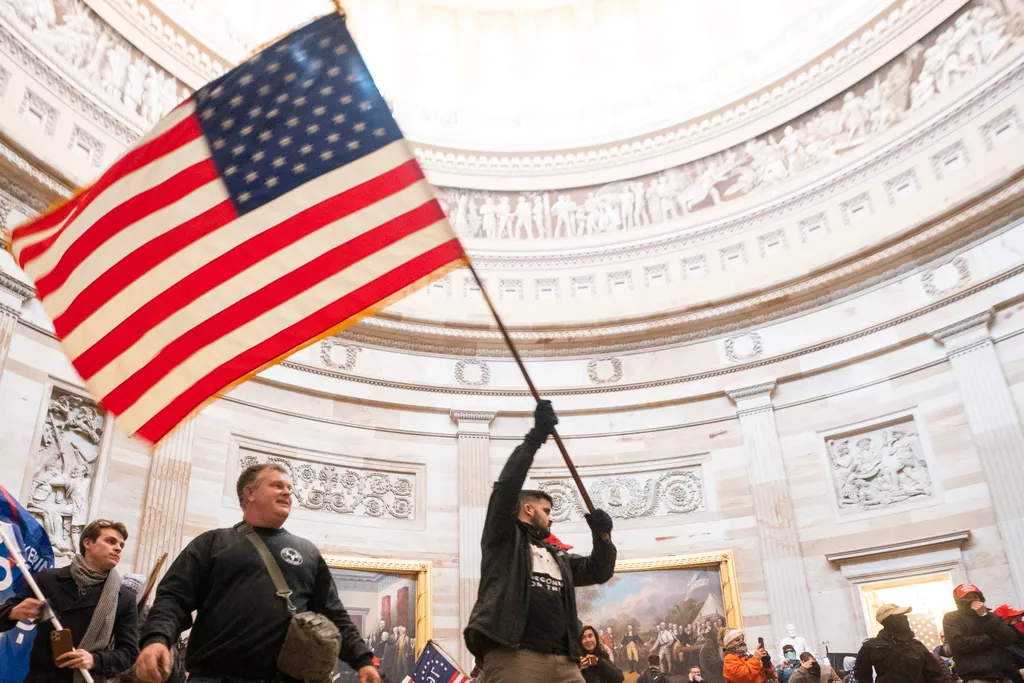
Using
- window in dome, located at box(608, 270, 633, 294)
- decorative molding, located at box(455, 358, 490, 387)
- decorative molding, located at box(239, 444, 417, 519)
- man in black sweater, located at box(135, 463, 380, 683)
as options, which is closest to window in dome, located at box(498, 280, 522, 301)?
decorative molding, located at box(455, 358, 490, 387)

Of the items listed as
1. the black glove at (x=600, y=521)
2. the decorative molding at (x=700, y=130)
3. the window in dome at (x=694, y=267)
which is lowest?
the black glove at (x=600, y=521)

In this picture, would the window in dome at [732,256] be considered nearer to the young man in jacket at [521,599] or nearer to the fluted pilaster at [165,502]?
the fluted pilaster at [165,502]

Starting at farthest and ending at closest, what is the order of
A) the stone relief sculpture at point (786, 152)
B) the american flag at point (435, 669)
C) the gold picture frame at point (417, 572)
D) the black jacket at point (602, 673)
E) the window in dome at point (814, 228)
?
the window in dome at point (814, 228)
the stone relief sculpture at point (786, 152)
the gold picture frame at point (417, 572)
the american flag at point (435, 669)
the black jacket at point (602, 673)

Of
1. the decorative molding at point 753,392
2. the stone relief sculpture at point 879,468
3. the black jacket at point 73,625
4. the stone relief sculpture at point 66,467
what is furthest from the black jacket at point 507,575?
the decorative molding at point 753,392

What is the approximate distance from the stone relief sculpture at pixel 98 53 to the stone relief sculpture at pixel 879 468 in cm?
1409

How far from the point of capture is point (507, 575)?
4520mm

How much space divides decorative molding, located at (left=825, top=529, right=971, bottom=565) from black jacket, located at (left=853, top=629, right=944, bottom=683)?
7.57m

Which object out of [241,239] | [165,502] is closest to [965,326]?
[241,239]

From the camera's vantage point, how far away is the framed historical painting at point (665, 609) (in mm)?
14531

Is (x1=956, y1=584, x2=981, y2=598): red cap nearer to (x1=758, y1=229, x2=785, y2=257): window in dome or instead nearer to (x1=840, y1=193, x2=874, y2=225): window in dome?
(x1=840, y1=193, x2=874, y2=225): window in dome

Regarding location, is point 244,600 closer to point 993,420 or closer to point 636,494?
point 993,420

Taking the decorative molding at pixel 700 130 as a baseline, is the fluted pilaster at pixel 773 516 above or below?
below

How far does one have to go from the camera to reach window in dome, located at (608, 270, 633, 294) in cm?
1817

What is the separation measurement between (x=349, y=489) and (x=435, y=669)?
7.56 metres
